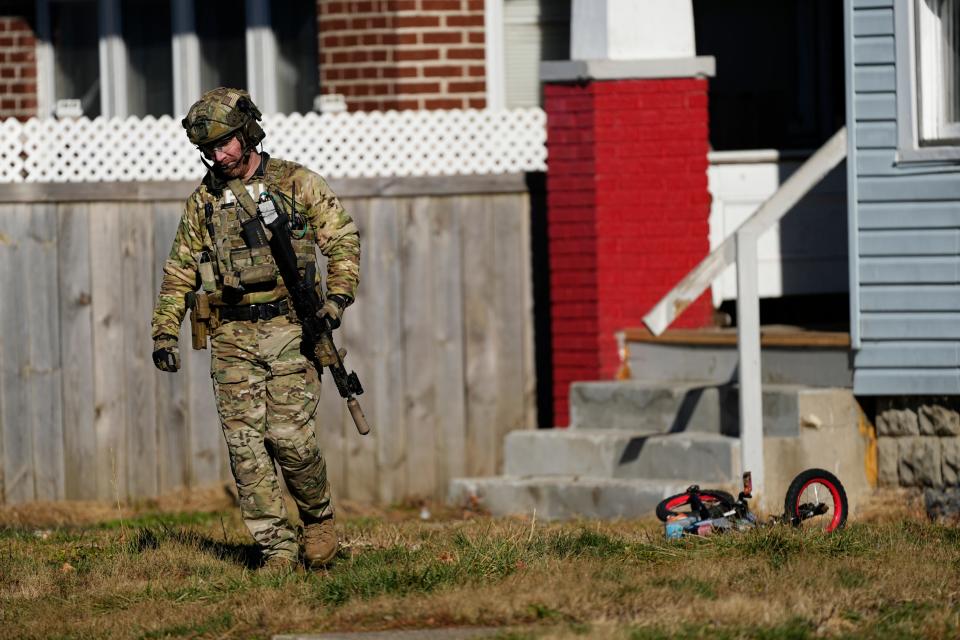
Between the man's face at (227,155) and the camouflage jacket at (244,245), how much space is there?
7cm

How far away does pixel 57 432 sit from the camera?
38.5 feet

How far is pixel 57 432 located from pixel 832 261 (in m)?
5.33

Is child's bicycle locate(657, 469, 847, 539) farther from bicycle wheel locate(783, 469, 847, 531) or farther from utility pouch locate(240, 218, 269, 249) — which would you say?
utility pouch locate(240, 218, 269, 249)

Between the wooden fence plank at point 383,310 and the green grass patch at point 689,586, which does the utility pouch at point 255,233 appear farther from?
the wooden fence plank at point 383,310

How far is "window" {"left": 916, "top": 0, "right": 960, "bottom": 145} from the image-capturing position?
1022 cm

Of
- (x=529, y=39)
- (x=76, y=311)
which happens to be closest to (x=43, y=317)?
(x=76, y=311)

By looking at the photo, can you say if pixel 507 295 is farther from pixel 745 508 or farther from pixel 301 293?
pixel 301 293

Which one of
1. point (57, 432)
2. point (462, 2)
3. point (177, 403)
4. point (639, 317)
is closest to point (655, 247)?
point (639, 317)

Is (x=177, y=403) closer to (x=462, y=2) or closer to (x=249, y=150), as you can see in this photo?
(x=462, y=2)

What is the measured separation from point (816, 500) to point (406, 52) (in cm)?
551

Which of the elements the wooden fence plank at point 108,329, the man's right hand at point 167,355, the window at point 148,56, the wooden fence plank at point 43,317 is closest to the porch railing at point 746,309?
the man's right hand at point 167,355

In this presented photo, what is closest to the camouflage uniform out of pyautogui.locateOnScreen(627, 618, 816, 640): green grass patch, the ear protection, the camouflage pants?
the camouflage pants

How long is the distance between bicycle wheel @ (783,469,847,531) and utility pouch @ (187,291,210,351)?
2751 mm

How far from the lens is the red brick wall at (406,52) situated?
493 inches
